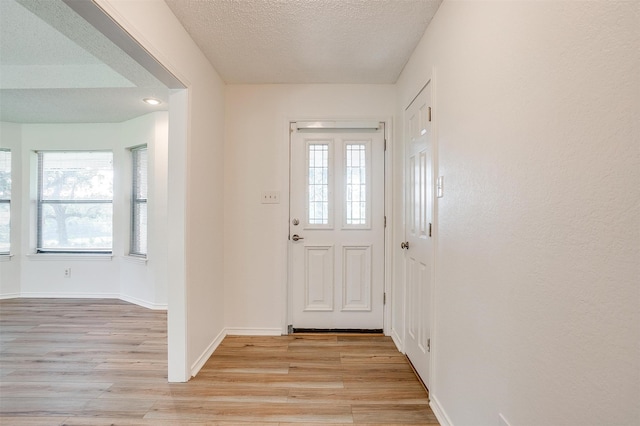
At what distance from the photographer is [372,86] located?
2.76 m

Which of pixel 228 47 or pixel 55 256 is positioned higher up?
pixel 228 47

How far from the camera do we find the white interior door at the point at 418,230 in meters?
1.90

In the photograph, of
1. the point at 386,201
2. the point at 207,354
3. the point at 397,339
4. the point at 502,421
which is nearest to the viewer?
the point at 502,421

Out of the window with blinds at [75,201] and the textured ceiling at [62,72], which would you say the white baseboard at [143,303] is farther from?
the textured ceiling at [62,72]

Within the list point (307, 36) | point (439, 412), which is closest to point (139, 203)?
point (307, 36)

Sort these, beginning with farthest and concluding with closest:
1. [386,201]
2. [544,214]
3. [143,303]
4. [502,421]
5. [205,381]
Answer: [143,303], [386,201], [205,381], [502,421], [544,214]

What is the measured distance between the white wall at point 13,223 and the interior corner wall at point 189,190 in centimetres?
348

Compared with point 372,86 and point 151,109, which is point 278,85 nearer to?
point 372,86

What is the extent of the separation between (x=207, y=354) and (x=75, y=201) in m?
3.23

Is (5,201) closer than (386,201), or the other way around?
(386,201)

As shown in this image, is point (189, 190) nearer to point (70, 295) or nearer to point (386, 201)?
point (386, 201)

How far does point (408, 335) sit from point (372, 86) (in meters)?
2.21

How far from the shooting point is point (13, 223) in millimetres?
3969

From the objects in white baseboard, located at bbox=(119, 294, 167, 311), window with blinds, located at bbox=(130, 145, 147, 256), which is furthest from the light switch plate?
window with blinds, located at bbox=(130, 145, 147, 256)
